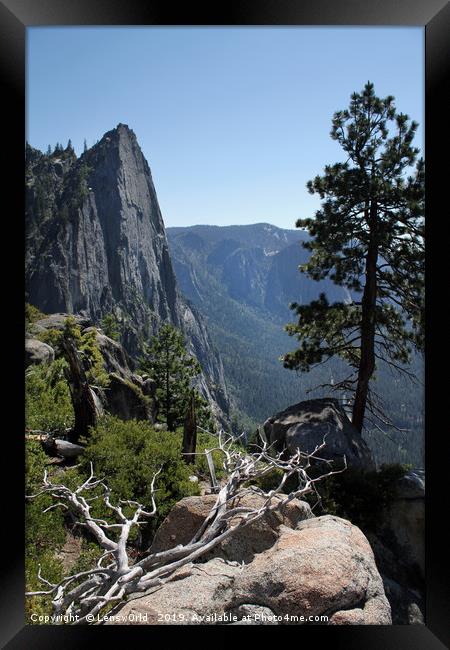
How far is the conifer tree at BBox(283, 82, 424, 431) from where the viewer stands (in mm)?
6793

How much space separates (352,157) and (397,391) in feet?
13.9

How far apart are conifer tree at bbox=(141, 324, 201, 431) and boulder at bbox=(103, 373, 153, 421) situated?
1.26 feet

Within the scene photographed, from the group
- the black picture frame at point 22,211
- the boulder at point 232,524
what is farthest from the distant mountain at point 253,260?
the boulder at point 232,524

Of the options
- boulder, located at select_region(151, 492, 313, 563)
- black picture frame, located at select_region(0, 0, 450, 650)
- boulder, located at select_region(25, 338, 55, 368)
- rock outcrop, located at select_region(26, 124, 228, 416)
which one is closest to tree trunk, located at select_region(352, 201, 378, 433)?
boulder, located at select_region(151, 492, 313, 563)

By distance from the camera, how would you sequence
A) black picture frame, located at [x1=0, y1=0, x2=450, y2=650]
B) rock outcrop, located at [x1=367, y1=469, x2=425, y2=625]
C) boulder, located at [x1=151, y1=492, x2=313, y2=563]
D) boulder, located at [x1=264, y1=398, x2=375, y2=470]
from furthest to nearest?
boulder, located at [x1=264, y1=398, x2=375, y2=470], rock outcrop, located at [x1=367, y1=469, x2=425, y2=625], boulder, located at [x1=151, y1=492, x2=313, y2=563], black picture frame, located at [x1=0, y1=0, x2=450, y2=650]

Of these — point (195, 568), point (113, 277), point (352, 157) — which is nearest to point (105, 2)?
point (352, 157)

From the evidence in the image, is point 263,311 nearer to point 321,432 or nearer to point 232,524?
point 321,432

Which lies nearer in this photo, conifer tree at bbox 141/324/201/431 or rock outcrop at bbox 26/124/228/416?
conifer tree at bbox 141/324/201/431

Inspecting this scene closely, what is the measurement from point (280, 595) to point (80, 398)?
458 cm

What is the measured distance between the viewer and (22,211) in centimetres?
409

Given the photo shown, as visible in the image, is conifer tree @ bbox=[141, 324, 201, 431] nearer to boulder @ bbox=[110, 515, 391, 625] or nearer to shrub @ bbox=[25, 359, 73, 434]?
shrub @ bbox=[25, 359, 73, 434]

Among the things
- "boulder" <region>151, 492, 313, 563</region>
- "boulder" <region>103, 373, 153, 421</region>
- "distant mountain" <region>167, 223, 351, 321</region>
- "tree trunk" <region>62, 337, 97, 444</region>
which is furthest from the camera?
"distant mountain" <region>167, 223, 351, 321</region>

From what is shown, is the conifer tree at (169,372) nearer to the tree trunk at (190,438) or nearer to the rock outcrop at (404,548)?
the tree trunk at (190,438)

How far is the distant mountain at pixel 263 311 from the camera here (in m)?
8.25
